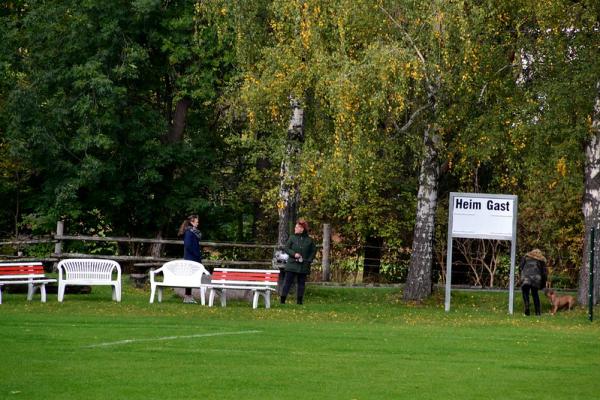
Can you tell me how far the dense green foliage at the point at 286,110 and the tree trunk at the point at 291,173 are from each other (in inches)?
9.3

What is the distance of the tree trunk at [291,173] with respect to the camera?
32.3 metres

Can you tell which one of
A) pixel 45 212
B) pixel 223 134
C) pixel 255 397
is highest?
pixel 223 134

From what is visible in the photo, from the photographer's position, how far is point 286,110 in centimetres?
3259

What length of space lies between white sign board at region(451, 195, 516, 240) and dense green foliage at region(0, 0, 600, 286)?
3.17ft

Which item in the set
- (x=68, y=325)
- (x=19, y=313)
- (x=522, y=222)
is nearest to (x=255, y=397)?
(x=68, y=325)

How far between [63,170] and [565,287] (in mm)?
14228

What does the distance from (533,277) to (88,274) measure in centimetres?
848

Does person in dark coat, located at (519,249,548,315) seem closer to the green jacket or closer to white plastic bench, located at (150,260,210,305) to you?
the green jacket

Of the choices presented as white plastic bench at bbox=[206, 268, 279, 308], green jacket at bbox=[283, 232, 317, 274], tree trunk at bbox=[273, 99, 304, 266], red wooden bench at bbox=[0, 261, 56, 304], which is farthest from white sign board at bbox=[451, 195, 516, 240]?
red wooden bench at bbox=[0, 261, 56, 304]

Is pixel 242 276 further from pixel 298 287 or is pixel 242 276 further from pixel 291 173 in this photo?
pixel 291 173

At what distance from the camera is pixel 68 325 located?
2219 cm

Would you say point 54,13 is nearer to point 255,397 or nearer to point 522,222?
point 522,222

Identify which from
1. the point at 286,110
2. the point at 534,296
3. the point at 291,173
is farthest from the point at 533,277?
the point at 286,110

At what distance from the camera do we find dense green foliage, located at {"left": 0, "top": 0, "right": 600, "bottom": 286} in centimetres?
2992
